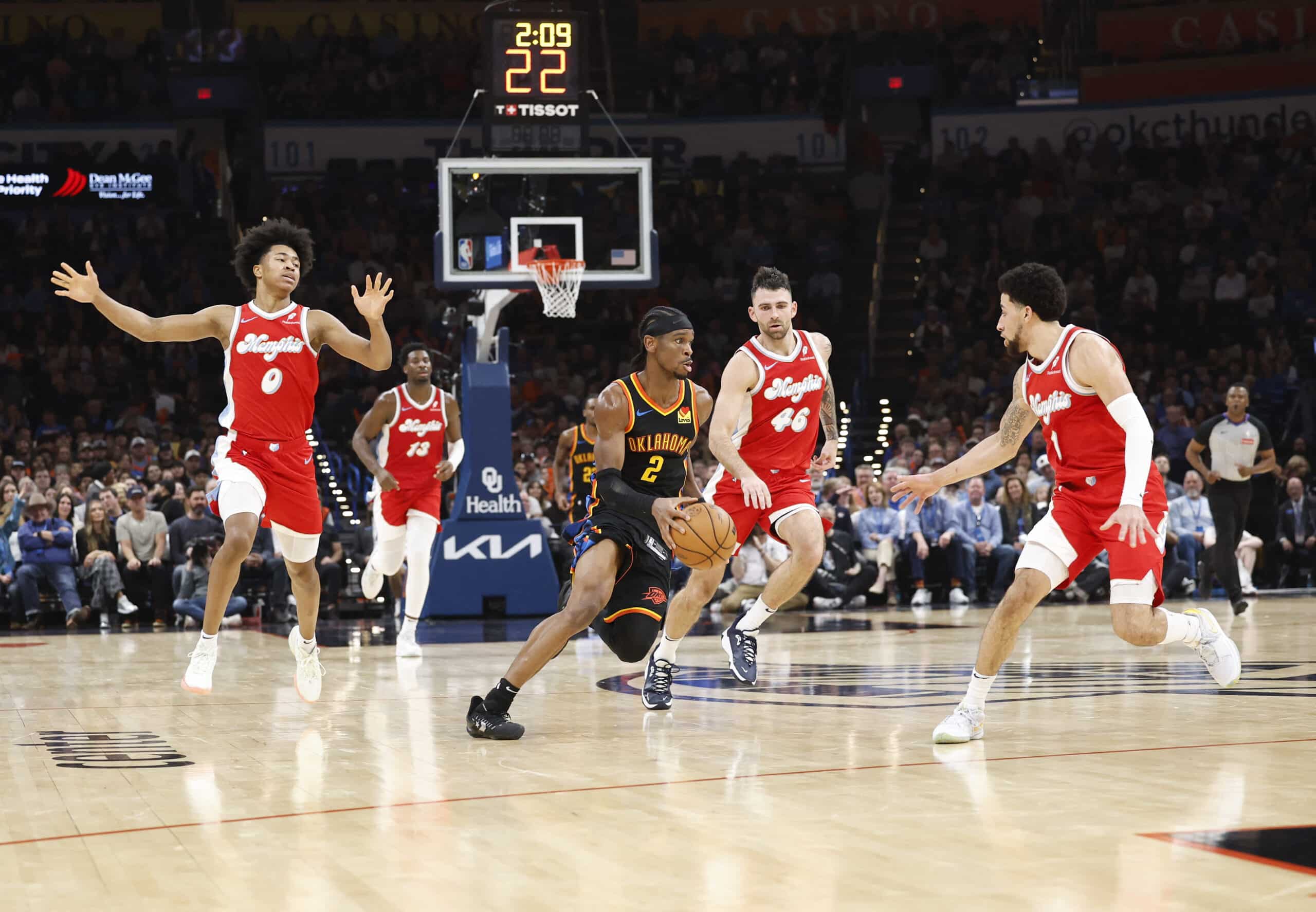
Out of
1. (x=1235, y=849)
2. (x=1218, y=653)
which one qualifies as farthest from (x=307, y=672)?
(x=1235, y=849)

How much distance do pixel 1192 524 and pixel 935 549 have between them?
271 centimetres

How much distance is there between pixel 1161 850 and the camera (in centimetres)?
372

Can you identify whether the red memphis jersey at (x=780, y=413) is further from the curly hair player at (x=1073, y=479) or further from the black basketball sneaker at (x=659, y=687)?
the curly hair player at (x=1073, y=479)

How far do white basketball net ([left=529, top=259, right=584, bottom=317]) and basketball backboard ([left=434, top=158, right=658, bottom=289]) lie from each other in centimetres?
8

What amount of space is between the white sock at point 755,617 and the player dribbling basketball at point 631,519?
134cm

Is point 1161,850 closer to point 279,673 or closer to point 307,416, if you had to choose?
point 307,416

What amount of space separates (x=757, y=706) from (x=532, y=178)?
23.8ft

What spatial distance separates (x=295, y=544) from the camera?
716cm

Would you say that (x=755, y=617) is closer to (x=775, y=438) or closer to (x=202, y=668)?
(x=775, y=438)

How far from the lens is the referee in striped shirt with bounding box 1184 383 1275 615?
11.9 metres

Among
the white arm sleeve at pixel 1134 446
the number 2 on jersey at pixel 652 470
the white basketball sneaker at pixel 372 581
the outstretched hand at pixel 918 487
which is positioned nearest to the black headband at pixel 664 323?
the number 2 on jersey at pixel 652 470

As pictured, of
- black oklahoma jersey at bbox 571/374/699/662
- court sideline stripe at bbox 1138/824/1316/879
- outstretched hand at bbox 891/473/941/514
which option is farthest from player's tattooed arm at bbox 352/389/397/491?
court sideline stripe at bbox 1138/824/1316/879

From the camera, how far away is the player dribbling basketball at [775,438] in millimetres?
7547

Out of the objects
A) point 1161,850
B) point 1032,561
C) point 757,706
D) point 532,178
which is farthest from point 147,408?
point 1161,850
